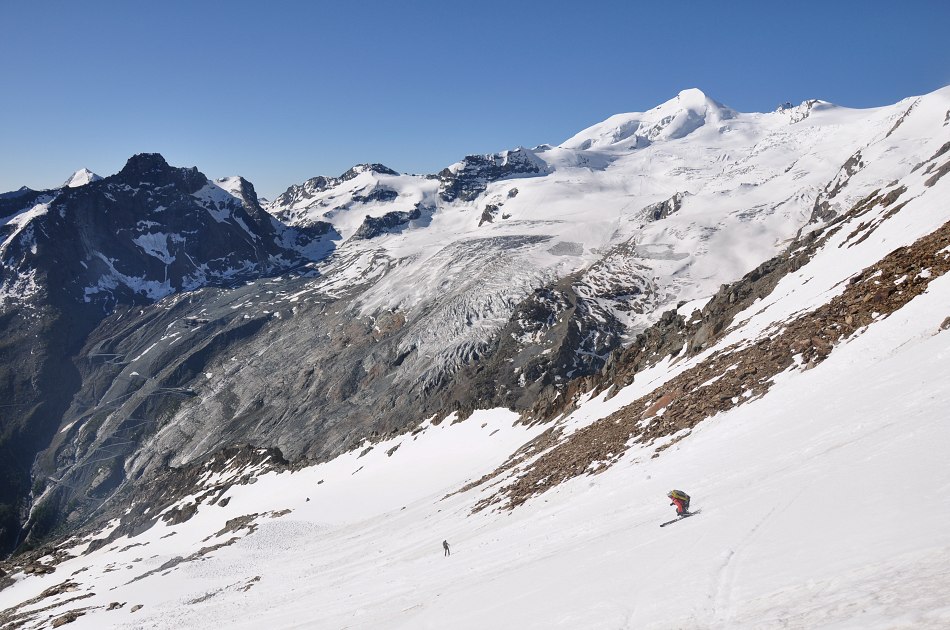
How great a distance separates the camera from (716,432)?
1908 cm

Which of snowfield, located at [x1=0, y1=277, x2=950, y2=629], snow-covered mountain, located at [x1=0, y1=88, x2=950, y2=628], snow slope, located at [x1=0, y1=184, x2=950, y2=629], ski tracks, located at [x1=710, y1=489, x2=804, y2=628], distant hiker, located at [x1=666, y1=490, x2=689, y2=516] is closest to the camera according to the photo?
snowfield, located at [x1=0, y1=277, x2=950, y2=629]

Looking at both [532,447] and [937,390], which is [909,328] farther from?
[532,447]

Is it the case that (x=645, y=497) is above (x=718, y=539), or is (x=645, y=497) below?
below

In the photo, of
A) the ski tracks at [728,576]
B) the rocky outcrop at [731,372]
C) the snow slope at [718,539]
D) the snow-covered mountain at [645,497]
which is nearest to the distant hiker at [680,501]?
the snow-covered mountain at [645,497]

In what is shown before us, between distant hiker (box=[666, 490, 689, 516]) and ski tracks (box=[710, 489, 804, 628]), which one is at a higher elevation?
ski tracks (box=[710, 489, 804, 628])

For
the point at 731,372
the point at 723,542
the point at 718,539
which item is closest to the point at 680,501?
the point at 718,539

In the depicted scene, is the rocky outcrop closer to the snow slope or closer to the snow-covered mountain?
the snow-covered mountain

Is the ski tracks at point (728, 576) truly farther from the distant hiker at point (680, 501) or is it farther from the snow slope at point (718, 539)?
the distant hiker at point (680, 501)

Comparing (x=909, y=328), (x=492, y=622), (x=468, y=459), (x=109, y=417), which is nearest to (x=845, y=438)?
(x=909, y=328)

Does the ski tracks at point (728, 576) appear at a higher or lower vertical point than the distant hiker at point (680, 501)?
higher

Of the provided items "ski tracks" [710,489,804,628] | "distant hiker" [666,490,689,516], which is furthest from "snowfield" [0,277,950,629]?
"distant hiker" [666,490,689,516]

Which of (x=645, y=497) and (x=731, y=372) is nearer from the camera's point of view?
(x=645, y=497)

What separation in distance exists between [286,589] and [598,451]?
17.1m

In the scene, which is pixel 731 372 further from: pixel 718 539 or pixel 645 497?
pixel 718 539
